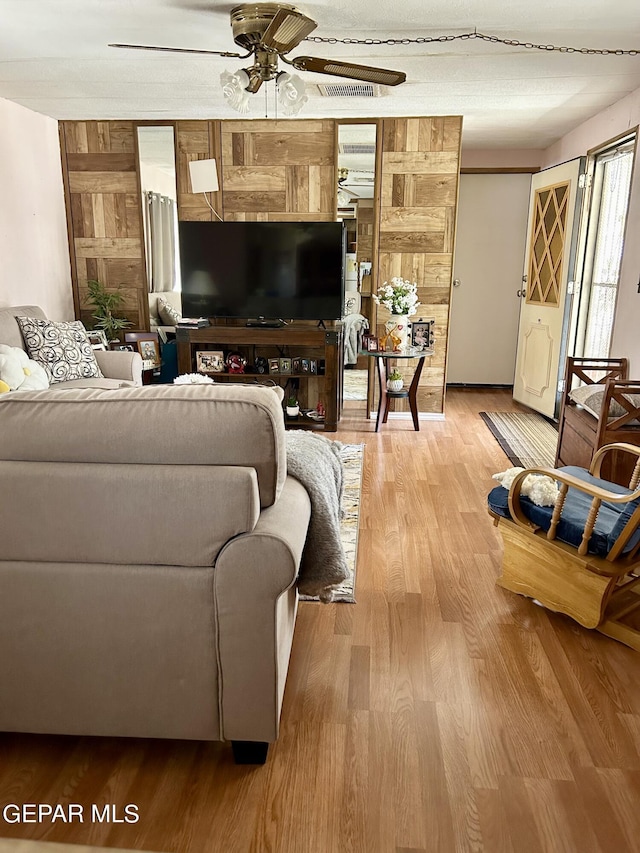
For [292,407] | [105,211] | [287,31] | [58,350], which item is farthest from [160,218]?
[287,31]

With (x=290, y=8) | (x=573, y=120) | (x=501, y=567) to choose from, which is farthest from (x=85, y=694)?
(x=573, y=120)

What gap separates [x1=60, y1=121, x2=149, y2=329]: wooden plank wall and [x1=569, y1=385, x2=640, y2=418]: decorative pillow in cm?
351

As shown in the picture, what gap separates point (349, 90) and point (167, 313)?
7.91ft

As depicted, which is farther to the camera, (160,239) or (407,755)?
(160,239)

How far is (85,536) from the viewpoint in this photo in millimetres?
1475

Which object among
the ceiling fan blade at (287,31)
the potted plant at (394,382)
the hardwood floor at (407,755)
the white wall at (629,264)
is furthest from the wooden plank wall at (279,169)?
the hardwood floor at (407,755)

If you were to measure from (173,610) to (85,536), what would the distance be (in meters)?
0.27

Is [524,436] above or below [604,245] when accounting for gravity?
below

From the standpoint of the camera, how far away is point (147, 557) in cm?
149

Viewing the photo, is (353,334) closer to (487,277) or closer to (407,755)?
(487,277)

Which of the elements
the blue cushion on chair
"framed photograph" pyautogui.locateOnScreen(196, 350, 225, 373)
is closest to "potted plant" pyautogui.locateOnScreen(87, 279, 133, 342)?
"framed photograph" pyautogui.locateOnScreen(196, 350, 225, 373)

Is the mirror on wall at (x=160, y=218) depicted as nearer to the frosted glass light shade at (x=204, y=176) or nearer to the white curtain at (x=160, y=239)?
the white curtain at (x=160, y=239)

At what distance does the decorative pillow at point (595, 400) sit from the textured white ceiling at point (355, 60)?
1779 millimetres

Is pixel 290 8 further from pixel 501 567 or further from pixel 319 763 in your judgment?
pixel 319 763
